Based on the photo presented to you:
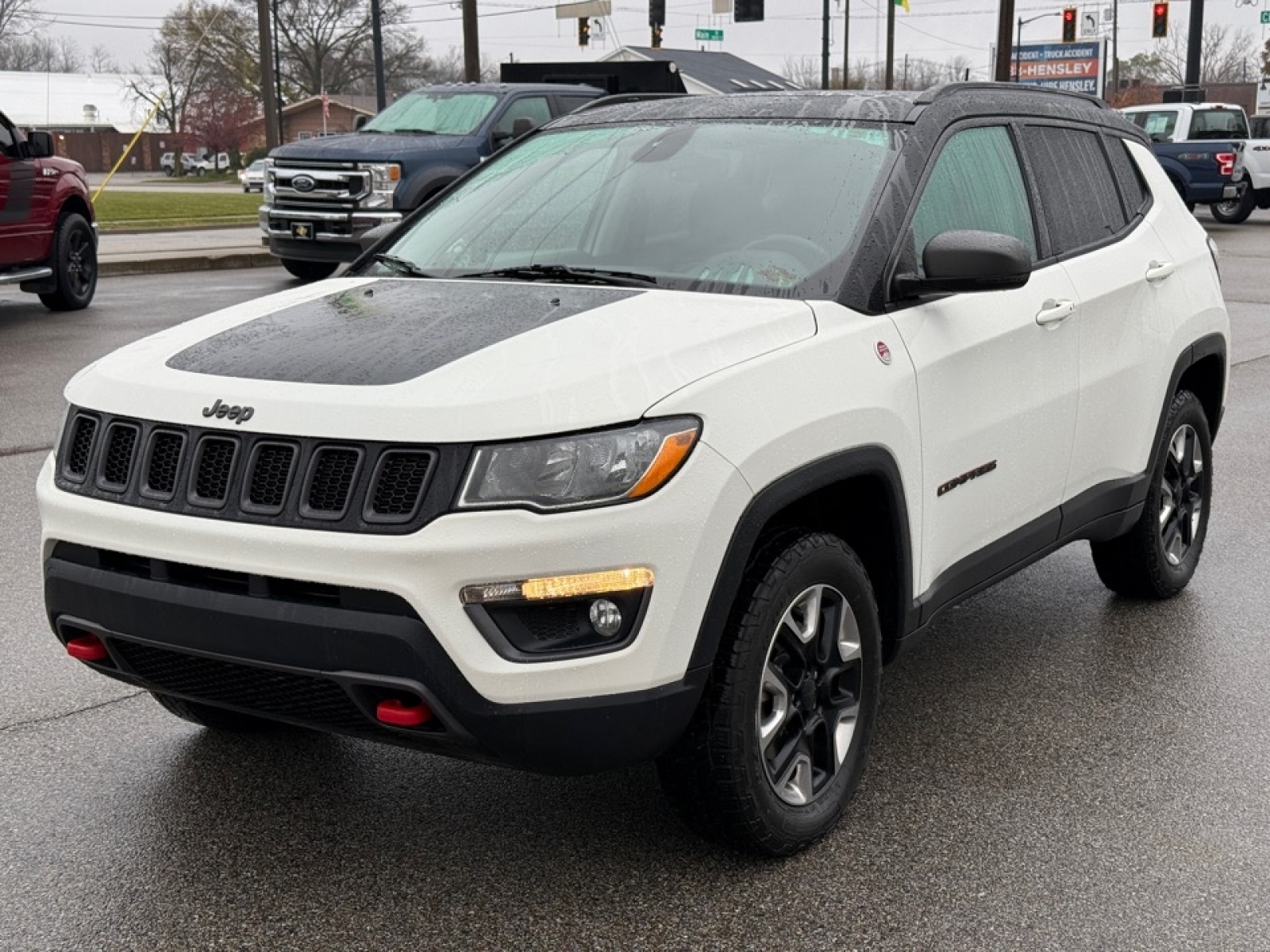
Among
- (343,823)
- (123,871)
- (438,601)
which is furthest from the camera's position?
(343,823)

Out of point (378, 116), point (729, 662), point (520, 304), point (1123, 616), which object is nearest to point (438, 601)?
point (729, 662)

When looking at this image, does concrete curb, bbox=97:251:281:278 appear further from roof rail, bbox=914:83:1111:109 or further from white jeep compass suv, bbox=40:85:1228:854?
white jeep compass suv, bbox=40:85:1228:854

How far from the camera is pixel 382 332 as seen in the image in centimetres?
363

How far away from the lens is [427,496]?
10.0ft

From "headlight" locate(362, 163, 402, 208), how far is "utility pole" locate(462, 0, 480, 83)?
13458 millimetres

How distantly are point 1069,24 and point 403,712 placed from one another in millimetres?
48047

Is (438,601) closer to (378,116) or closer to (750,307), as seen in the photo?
(750,307)

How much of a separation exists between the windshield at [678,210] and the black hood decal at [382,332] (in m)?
0.29

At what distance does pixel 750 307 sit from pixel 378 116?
1522cm

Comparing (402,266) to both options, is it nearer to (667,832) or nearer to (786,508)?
(786,508)

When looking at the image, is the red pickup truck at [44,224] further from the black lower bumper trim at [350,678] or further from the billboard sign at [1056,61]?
the billboard sign at [1056,61]

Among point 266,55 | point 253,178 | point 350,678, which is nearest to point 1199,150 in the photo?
point 266,55

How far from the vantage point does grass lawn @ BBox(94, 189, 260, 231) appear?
2912 cm

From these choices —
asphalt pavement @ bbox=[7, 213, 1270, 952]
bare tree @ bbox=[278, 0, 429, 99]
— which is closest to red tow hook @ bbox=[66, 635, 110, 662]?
asphalt pavement @ bbox=[7, 213, 1270, 952]
